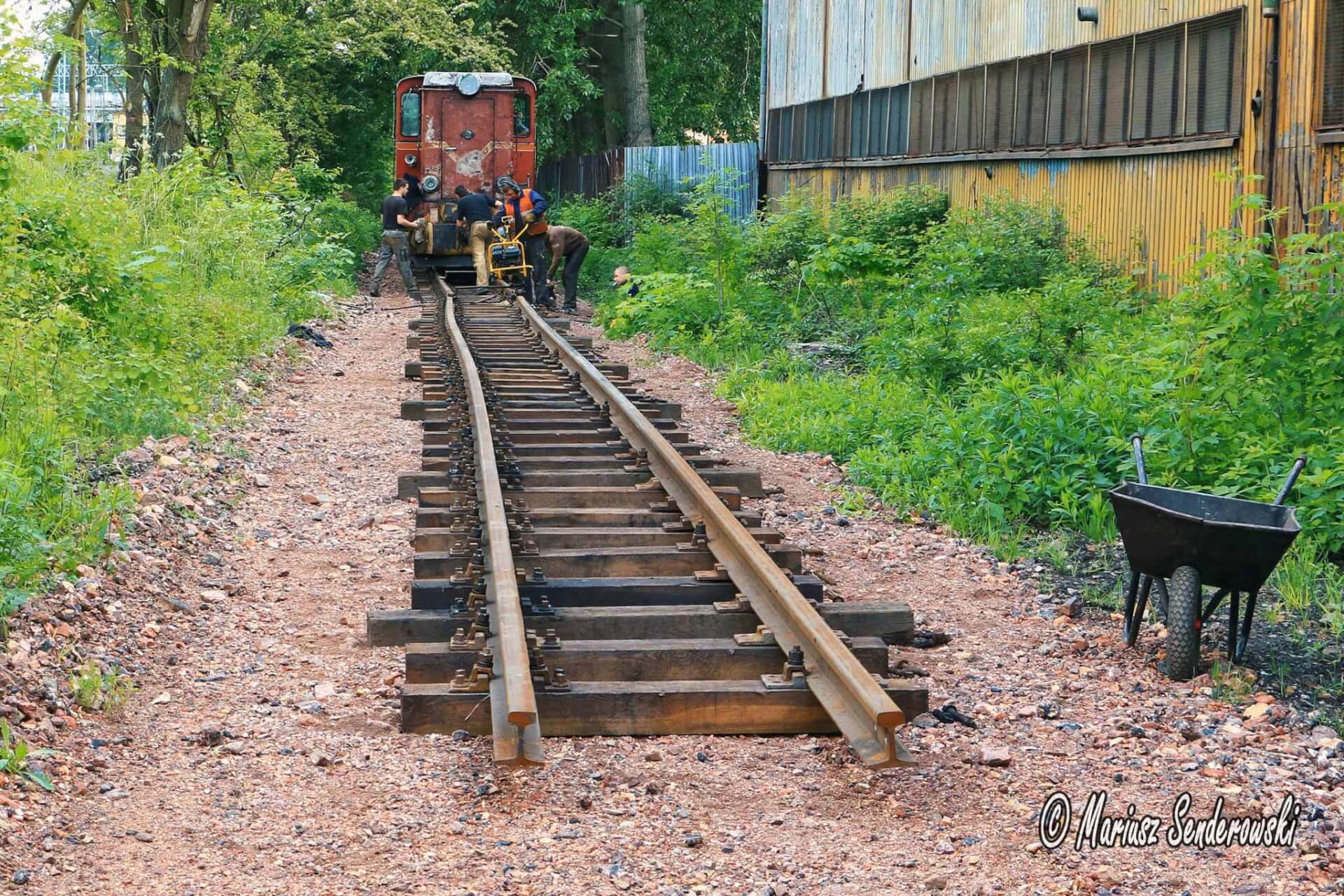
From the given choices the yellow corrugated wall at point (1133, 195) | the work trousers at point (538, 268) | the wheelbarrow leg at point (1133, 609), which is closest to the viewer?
the wheelbarrow leg at point (1133, 609)

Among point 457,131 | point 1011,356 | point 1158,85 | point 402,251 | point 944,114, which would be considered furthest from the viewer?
point 457,131

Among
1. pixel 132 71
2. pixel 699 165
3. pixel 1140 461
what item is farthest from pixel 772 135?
pixel 1140 461

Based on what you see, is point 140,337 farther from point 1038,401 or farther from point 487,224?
point 487,224

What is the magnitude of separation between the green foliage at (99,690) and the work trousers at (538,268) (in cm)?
1601

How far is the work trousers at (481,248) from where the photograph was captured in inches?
864

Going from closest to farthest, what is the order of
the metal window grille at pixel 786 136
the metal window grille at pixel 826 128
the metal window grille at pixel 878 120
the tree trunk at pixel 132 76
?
the metal window grille at pixel 878 120
the metal window grille at pixel 826 128
the tree trunk at pixel 132 76
the metal window grille at pixel 786 136

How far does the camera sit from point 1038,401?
29.6 ft

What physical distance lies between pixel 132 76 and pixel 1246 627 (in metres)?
23.1

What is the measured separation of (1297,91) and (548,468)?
6.54 metres

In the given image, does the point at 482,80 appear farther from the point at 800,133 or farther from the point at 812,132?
the point at 812,132

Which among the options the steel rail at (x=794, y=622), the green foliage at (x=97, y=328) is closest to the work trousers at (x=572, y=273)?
the green foliage at (x=97, y=328)

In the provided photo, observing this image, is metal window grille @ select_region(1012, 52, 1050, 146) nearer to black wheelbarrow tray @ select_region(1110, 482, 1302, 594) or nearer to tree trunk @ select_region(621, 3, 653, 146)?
black wheelbarrow tray @ select_region(1110, 482, 1302, 594)

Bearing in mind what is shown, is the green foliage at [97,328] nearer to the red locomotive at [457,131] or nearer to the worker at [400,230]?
the worker at [400,230]

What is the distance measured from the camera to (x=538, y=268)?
21.4m
